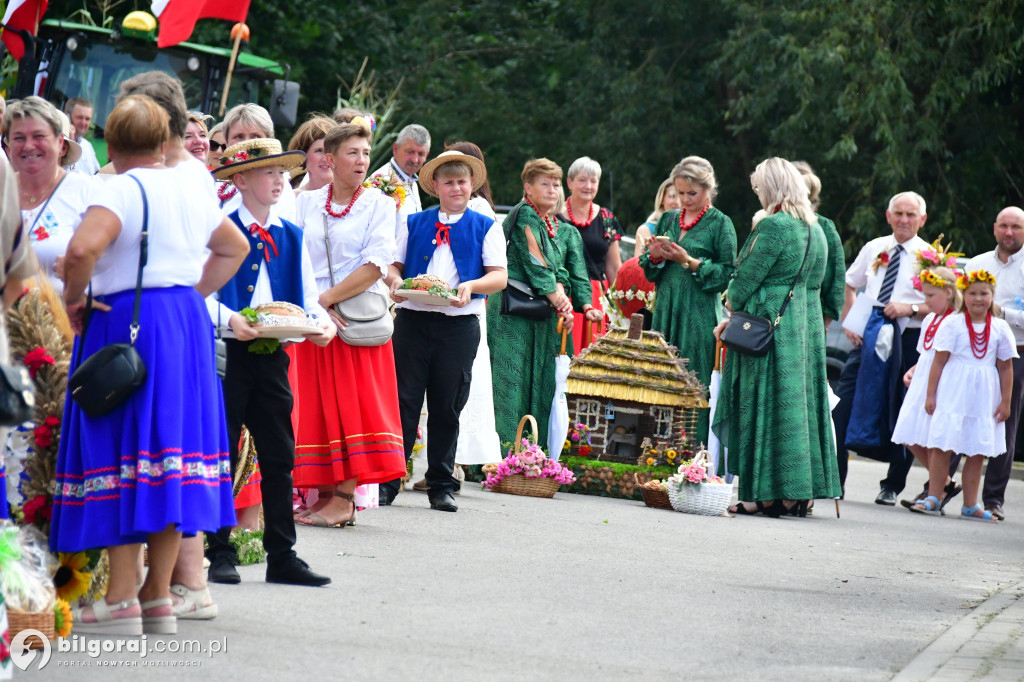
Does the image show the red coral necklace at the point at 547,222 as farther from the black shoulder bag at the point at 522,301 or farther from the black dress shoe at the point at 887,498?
the black dress shoe at the point at 887,498

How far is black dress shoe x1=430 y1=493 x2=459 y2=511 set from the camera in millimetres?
9555

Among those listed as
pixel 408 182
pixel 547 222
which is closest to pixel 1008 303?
pixel 547 222

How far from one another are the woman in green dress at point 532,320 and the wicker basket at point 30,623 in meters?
6.78

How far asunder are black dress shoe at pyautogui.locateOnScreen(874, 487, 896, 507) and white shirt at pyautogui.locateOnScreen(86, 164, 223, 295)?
8.35m

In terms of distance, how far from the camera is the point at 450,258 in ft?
31.1

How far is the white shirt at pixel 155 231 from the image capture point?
5242mm

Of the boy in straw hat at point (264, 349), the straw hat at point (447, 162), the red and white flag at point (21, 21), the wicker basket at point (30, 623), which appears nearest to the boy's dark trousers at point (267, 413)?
the boy in straw hat at point (264, 349)

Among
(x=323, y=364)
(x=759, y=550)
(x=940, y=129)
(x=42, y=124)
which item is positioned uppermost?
(x=940, y=129)

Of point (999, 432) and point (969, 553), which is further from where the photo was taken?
point (999, 432)

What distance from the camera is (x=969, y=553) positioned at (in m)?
9.41

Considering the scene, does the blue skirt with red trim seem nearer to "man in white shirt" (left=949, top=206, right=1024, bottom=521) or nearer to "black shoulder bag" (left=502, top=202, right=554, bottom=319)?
"black shoulder bag" (left=502, top=202, right=554, bottom=319)

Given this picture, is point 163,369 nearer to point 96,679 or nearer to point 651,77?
point 96,679

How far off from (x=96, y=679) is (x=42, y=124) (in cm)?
243

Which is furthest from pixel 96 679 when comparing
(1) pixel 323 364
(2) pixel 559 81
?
(2) pixel 559 81
